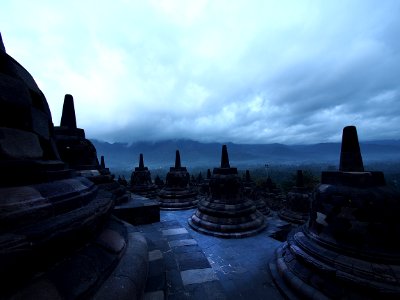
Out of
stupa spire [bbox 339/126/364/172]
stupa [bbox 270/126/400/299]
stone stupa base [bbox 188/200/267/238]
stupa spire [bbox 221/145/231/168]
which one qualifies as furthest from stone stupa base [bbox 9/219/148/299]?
stupa spire [bbox 221/145/231/168]

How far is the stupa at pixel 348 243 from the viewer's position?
11.9 ft

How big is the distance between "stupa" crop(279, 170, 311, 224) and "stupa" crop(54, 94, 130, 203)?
927 centimetres

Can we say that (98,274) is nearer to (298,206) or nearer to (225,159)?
(225,159)

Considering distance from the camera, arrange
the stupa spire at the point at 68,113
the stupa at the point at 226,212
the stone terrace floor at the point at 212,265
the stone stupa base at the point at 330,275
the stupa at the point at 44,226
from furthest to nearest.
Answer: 1. the stupa at the point at 226,212
2. the stupa spire at the point at 68,113
3. the stone terrace floor at the point at 212,265
4. the stone stupa base at the point at 330,275
5. the stupa at the point at 44,226

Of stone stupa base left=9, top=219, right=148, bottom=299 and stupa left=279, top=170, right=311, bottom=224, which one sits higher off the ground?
stone stupa base left=9, top=219, right=148, bottom=299

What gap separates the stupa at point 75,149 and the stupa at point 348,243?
269 inches

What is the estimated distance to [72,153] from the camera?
8328mm

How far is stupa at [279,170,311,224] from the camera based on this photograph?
11.4 meters

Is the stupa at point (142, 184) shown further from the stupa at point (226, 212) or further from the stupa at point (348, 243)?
the stupa at point (348, 243)

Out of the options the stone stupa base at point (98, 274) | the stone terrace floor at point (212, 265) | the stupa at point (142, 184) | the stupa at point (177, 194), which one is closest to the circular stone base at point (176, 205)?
the stupa at point (177, 194)

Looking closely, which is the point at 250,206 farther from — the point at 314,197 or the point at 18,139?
the point at 18,139

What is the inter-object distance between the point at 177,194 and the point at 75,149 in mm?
7565

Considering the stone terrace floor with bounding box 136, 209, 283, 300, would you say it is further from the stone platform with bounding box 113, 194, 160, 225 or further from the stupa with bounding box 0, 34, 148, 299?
the stupa with bounding box 0, 34, 148, 299

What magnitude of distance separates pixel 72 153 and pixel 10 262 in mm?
7483
